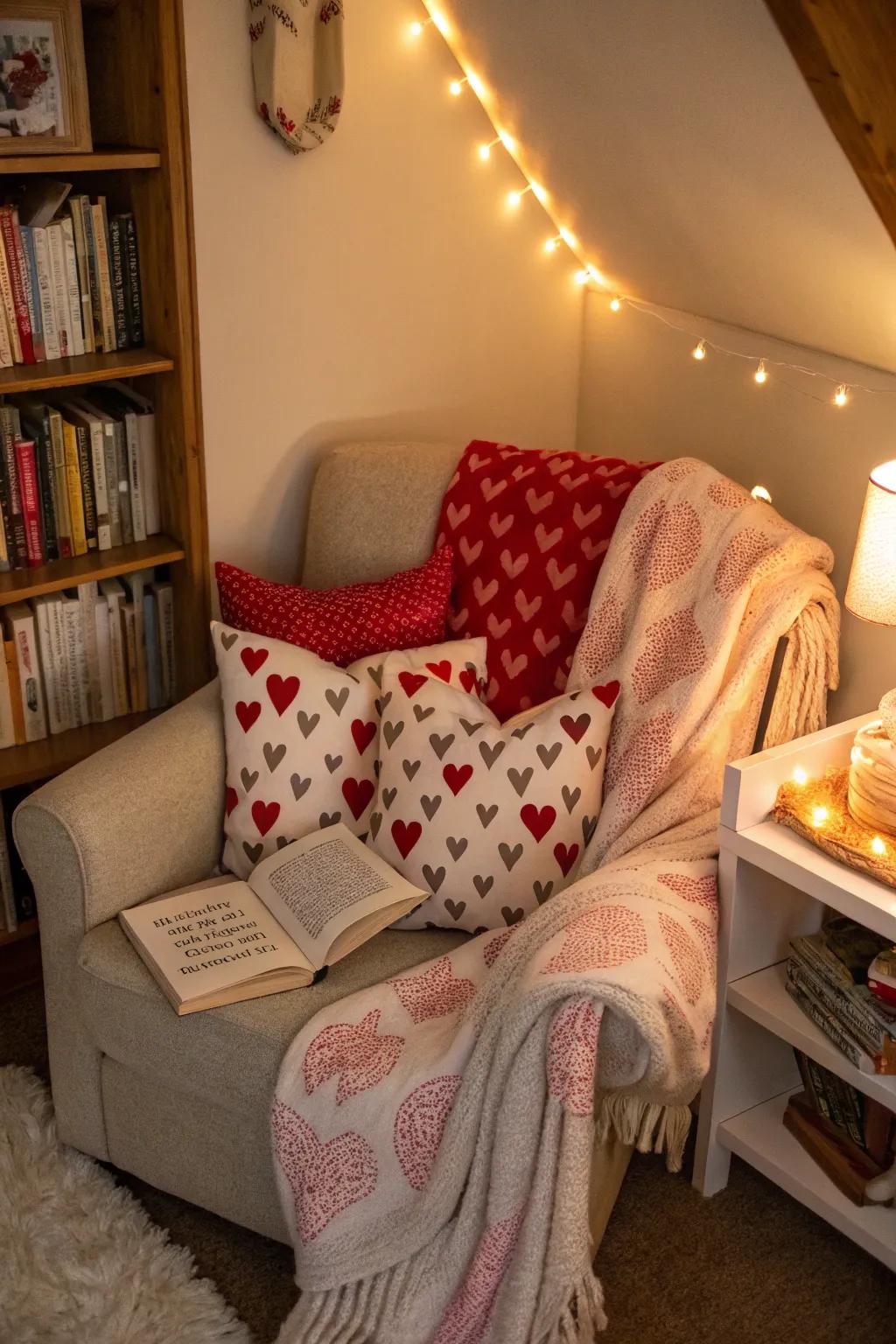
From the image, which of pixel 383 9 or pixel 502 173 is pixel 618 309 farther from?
pixel 383 9

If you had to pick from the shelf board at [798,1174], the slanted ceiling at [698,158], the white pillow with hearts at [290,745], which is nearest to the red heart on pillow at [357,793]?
the white pillow with hearts at [290,745]

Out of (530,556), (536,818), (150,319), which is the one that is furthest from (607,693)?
(150,319)

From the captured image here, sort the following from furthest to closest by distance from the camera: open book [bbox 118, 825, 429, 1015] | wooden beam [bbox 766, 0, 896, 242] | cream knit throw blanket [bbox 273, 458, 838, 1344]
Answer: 1. open book [bbox 118, 825, 429, 1015]
2. cream knit throw blanket [bbox 273, 458, 838, 1344]
3. wooden beam [bbox 766, 0, 896, 242]

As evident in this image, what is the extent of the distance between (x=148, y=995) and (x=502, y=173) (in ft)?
5.10

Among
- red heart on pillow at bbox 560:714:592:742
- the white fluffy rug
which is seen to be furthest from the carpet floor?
red heart on pillow at bbox 560:714:592:742

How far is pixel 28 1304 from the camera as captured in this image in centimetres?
167

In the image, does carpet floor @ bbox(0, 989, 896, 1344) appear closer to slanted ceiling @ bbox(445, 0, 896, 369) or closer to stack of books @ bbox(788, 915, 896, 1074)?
stack of books @ bbox(788, 915, 896, 1074)

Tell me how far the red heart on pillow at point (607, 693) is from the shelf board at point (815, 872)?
0.25 meters

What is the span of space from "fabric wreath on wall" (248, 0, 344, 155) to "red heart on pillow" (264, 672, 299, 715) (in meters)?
0.88

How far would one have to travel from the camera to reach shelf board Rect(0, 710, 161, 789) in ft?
7.15

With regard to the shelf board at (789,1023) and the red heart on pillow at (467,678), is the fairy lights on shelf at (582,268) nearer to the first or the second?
the red heart on pillow at (467,678)

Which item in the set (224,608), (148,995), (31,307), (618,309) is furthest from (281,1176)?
(618,309)

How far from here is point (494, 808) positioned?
179cm

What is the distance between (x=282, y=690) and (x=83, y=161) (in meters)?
0.83
